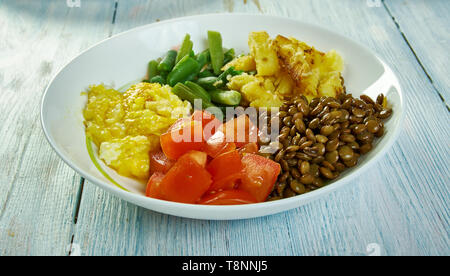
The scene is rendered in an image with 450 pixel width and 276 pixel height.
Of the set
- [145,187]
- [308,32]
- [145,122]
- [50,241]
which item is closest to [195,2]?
[308,32]

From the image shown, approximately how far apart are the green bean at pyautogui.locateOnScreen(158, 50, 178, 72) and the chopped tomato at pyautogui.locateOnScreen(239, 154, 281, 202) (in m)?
1.58

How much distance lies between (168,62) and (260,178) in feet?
5.80

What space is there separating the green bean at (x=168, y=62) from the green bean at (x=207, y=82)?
0.31m

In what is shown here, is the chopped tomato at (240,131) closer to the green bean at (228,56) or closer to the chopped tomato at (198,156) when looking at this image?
the chopped tomato at (198,156)

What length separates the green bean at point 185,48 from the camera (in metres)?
4.12

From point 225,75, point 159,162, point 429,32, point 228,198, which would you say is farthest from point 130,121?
point 429,32

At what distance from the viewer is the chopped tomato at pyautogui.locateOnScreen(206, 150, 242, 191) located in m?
2.78

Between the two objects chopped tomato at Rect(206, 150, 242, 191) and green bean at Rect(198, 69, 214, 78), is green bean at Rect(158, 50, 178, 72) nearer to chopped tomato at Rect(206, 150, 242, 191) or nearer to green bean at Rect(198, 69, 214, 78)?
green bean at Rect(198, 69, 214, 78)

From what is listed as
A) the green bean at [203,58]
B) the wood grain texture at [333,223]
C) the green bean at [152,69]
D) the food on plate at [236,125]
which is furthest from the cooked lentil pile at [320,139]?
the green bean at [152,69]

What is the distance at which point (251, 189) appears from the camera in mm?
2801

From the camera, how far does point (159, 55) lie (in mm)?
4281

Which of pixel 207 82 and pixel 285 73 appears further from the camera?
pixel 207 82

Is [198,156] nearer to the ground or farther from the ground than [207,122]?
farther from the ground

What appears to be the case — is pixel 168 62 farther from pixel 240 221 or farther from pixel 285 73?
pixel 240 221
